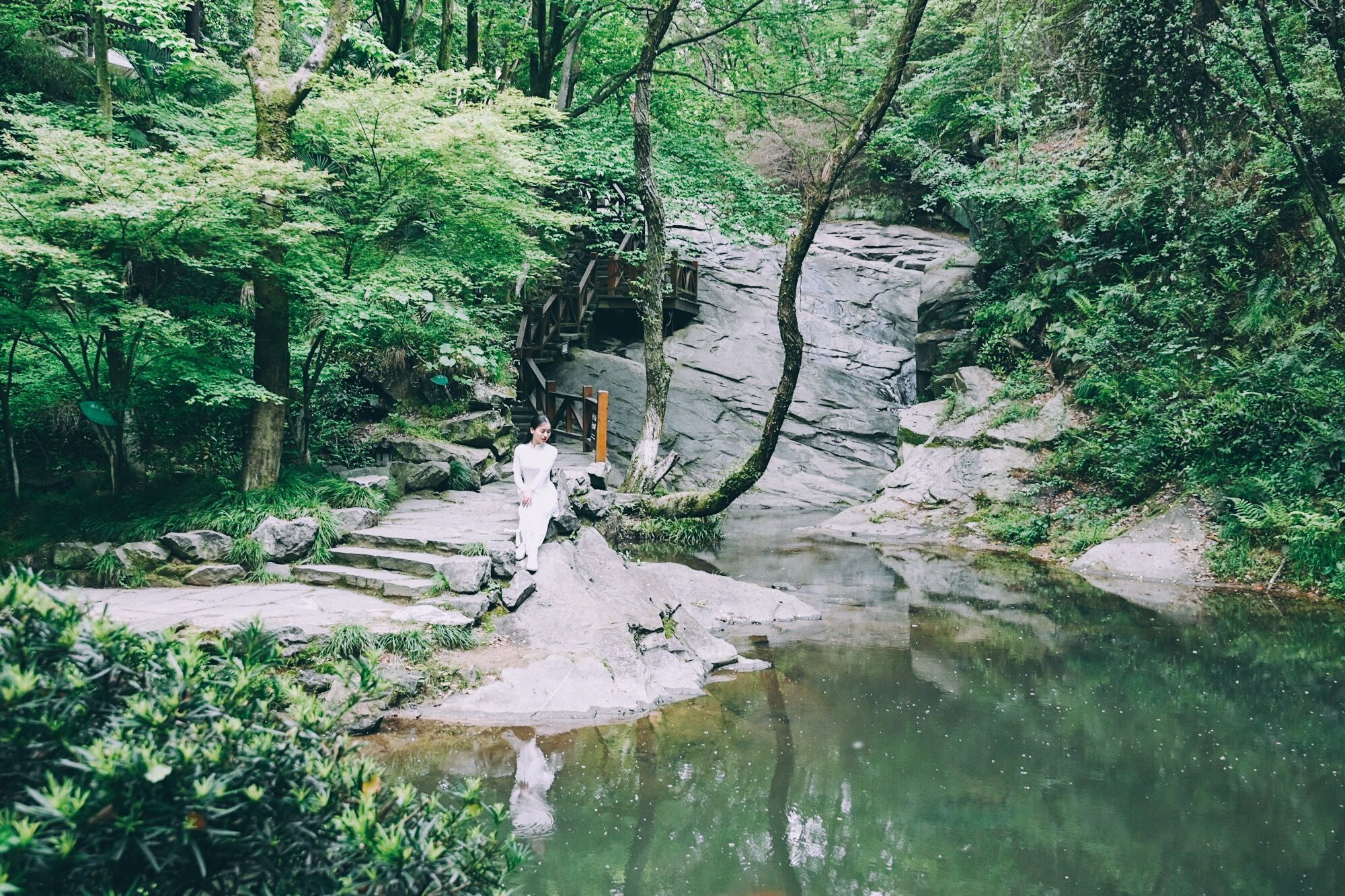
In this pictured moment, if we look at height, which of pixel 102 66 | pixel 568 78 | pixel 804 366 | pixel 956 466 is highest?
pixel 568 78

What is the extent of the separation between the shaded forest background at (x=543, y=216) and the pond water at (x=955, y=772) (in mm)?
4323

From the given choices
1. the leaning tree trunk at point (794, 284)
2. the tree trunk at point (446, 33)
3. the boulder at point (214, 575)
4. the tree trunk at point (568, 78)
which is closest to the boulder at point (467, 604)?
the boulder at point (214, 575)

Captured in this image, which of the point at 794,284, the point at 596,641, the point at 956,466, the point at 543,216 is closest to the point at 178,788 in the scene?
the point at 596,641

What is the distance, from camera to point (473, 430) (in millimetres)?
12844

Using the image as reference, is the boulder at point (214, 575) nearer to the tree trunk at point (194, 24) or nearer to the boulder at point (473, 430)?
the boulder at point (473, 430)

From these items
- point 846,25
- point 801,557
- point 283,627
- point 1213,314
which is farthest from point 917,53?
point 283,627

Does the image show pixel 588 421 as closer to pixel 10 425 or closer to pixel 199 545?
pixel 199 545

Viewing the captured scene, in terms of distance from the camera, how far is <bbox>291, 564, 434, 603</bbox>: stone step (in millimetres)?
6980

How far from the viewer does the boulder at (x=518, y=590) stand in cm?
712

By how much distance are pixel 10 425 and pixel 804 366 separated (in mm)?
16674

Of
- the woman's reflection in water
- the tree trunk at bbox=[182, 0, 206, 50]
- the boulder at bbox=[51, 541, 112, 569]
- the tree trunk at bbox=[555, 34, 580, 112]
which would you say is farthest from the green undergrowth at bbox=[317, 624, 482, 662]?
the tree trunk at bbox=[555, 34, 580, 112]

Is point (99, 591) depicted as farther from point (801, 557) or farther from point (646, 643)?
point (801, 557)

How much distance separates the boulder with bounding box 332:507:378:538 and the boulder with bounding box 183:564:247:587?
0.94 meters

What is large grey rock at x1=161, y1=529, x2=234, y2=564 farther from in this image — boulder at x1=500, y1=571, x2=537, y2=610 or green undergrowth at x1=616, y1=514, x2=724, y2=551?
green undergrowth at x1=616, y1=514, x2=724, y2=551
